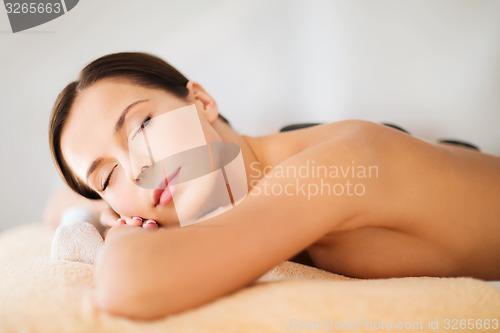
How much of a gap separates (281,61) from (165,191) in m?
0.89

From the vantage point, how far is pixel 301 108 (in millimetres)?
1481

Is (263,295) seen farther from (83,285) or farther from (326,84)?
(326,84)

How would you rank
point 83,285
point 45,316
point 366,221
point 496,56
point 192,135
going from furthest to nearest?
point 496,56
point 192,135
point 366,221
point 83,285
point 45,316

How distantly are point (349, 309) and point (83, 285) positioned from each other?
16.0 inches

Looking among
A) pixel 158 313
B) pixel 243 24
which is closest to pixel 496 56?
pixel 243 24

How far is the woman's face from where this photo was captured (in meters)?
0.77

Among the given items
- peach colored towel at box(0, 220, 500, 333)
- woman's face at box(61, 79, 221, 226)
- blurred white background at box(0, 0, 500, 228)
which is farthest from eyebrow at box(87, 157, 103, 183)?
blurred white background at box(0, 0, 500, 228)

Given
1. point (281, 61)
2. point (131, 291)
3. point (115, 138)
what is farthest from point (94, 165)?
point (281, 61)

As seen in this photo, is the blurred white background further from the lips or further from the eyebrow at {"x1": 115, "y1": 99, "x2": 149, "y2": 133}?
the lips

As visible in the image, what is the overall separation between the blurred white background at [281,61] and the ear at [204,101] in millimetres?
554

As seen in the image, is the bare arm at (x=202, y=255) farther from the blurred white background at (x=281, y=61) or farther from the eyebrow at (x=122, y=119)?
the blurred white background at (x=281, y=61)

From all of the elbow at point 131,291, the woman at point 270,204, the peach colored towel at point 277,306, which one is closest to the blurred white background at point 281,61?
the woman at point 270,204

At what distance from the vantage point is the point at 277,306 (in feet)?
1.57

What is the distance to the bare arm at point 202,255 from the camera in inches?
17.9
